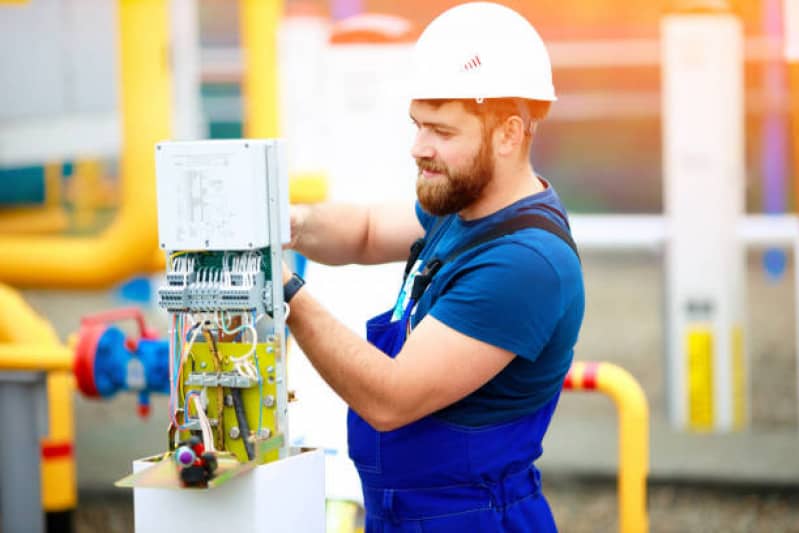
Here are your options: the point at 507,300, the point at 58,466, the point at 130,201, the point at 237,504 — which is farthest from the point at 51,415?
the point at 507,300

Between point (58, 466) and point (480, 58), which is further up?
point (480, 58)

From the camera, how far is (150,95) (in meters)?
4.82

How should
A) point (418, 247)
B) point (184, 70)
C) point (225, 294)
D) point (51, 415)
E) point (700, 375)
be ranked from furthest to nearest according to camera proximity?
point (184, 70), point (700, 375), point (51, 415), point (418, 247), point (225, 294)

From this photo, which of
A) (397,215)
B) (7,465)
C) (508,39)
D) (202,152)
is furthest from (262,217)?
(7,465)

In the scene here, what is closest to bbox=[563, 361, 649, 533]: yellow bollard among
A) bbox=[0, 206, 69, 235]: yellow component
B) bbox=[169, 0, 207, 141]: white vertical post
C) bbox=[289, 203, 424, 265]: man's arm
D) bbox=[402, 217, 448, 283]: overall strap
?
bbox=[289, 203, 424, 265]: man's arm

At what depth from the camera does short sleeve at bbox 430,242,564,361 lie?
207 centimetres

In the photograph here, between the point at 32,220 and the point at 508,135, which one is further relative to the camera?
the point at 32,220

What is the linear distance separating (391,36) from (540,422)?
6.52 feet

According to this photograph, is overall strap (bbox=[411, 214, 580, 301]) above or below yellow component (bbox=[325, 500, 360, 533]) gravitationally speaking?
above

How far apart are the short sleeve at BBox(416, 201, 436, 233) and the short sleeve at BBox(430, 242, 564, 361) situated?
0.41 metres

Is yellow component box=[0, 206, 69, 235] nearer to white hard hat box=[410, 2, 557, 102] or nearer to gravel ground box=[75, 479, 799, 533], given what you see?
gravel ground box=[75, 479, 799, 533]

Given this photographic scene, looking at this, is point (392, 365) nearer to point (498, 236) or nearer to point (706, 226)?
point (498, 236)

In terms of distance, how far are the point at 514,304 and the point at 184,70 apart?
18.7ft

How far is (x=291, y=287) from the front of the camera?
2033mm
